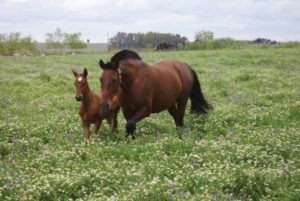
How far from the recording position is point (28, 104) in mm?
19688

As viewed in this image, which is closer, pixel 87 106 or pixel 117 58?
pixel 117 58

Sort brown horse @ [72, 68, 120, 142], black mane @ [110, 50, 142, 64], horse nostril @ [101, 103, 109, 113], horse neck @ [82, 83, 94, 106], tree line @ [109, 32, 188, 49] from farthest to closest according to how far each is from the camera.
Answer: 1. tree line @ [109, 32, 188, 49]
2. horse neck @ [82, 83, 94, 106]
3. brown horse @ [72, 68, 120, 142]
4. black mane @ [110, 50, 142, 64]
5. horse nostril @ [101, 103, 109, 113]

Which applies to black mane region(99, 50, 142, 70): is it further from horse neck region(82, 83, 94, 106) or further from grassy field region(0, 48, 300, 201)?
grassy field region(0, 48, 300, 201)

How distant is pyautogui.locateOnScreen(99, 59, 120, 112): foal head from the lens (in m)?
11.6

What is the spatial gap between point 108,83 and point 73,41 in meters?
→ 111

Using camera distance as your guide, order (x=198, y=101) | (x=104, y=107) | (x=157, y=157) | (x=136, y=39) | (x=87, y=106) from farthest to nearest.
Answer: (x=136, y=39)
(x=198, y=101)
(x=87, y=106)
(x=104, y=107)
(x=157, y=157)

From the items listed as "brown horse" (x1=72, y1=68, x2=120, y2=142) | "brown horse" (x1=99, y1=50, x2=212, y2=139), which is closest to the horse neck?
"brown horse" (x1=72, y1=68, x2=120, y2=142)

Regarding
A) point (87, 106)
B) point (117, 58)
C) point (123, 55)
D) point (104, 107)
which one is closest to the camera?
point (104, 107)

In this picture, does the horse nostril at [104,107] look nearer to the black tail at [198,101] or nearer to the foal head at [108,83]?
the foal head at [108,83]

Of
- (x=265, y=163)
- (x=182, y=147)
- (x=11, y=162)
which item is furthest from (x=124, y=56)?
(x=265, y=163)

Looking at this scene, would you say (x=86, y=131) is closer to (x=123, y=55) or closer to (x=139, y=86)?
(x=139, y=86)

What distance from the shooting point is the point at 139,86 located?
1254cm

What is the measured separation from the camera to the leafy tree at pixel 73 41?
388 ft

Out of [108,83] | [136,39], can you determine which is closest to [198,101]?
[108,83]
